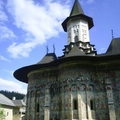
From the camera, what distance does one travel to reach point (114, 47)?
A: 16.2 m

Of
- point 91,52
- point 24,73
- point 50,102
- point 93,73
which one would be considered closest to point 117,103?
point 93,73

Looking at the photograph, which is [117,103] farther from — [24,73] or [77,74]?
[24,73]

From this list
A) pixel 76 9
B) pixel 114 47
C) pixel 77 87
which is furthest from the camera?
pixel 76 9

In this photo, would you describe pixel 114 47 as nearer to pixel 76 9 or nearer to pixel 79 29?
pixel 79 29

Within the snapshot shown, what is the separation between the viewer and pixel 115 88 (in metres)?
13.9

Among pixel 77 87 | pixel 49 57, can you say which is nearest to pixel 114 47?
pixel 77 87

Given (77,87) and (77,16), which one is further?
(77,16)

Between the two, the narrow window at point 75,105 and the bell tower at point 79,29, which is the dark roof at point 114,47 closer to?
the bell tower at point 79,29

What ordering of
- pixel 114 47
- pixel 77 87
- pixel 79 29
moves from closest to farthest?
pixel 77 87, pixel 114 47, pixel 79 29

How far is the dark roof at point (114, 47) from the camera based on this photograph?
15.5 metres

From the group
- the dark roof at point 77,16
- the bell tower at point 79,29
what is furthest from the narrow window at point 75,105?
the dark roof at point 77,16

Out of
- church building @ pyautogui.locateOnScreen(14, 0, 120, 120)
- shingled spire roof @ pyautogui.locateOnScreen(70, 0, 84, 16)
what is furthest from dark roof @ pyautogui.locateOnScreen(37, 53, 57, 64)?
shingled spire roof @ pyautogui.locateOnScreen(70, 0, 84, 16)

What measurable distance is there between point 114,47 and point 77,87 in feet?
18.3

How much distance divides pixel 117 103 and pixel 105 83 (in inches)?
71.6
